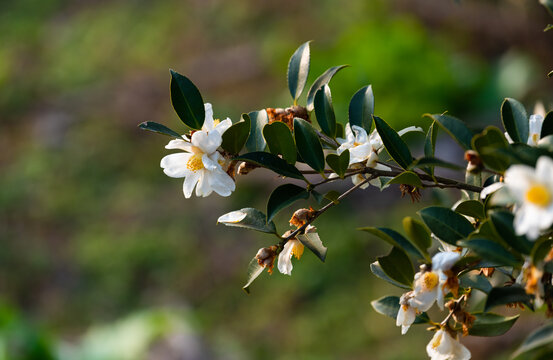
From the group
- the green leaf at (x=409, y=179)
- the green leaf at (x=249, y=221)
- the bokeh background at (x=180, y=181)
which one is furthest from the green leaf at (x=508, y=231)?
the bokeh background at (x=180, y=181)

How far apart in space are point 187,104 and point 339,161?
0.52 ft

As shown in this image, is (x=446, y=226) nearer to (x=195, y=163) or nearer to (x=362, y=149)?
(x=362, y=149)

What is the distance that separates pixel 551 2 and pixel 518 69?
2.68 metres

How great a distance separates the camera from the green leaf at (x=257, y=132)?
0.67m

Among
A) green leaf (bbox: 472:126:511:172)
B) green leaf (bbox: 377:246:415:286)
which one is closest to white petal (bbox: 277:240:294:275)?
green leaf (bbox: 377:246:415:286)

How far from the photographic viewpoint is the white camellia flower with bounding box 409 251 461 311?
1.80ft

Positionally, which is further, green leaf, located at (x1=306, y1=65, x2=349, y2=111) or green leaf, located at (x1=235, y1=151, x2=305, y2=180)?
green leaf, located at (x1=306, y1=65, x2=349, y2=111)

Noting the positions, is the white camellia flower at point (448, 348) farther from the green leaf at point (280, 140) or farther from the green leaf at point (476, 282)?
the green leaf at point (280, 140)

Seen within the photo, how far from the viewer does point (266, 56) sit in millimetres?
3775

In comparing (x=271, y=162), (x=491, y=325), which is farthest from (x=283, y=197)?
(x=491, y=325)

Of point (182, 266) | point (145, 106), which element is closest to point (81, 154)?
point (145, 106)

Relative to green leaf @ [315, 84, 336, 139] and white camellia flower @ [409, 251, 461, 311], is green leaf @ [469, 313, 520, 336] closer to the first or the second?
white camellia flower @ [409, 251, 461, 311]

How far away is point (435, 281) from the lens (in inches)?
22.0

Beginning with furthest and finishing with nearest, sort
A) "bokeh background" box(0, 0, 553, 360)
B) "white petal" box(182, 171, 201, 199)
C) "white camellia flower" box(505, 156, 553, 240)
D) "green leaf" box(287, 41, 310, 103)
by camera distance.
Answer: "bokeh background" box(0, 0, 553, 360), "green leaf" box(287, 41, 310, 103), "white petal" box(182, 171, 201, 199), "white camellia flower" box(505, 156, 553, 240)
